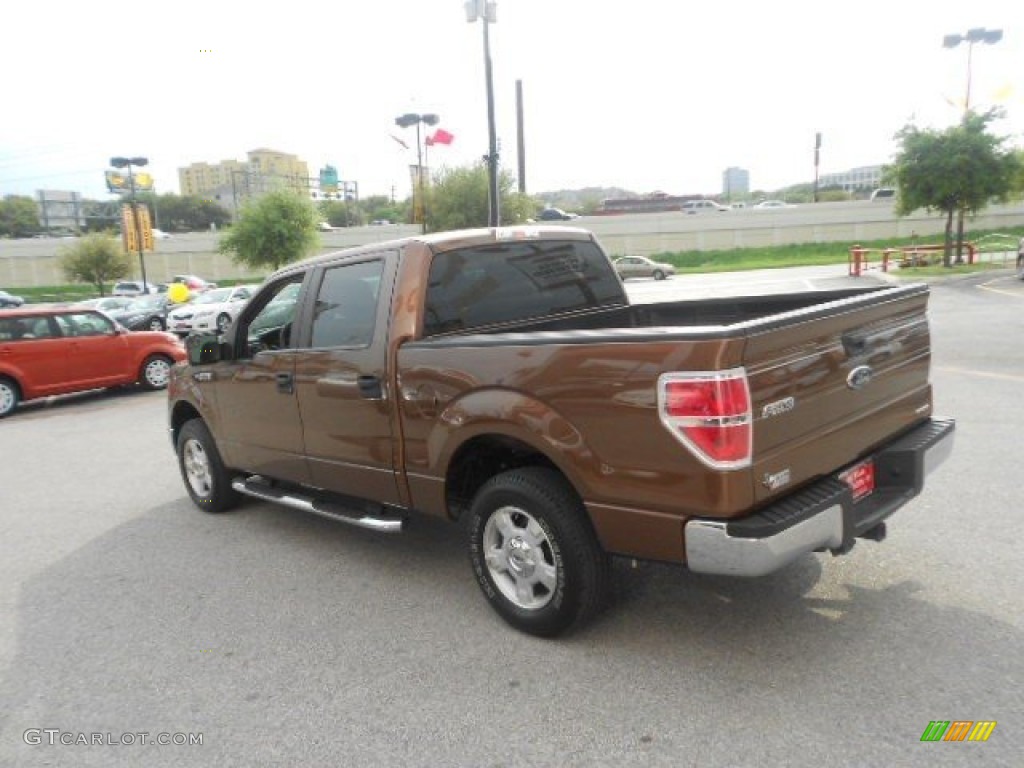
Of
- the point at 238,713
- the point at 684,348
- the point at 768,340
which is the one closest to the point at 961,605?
the point at 768,340

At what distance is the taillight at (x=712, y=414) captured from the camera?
281cm

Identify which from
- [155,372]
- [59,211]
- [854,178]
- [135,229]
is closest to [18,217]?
[59,211]

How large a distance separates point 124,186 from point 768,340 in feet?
320

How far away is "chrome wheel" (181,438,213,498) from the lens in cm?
593

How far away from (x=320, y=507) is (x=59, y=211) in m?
148

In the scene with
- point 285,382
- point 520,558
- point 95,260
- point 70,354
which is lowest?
point 70,354

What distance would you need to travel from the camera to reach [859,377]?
3451 millimetres

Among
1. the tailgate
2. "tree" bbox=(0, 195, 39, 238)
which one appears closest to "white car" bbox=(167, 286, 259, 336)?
the tailgate

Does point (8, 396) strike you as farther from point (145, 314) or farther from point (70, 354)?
point (145, 314)

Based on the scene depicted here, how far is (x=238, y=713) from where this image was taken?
3195 mm

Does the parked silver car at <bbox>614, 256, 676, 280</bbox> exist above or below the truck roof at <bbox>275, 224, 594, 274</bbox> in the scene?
below

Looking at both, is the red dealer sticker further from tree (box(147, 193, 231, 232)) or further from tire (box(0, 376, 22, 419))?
tree (box(147, 193, 231, 232))

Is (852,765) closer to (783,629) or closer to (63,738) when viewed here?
→ (783,629)

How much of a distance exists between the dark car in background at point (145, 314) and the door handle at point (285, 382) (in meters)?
23.0
